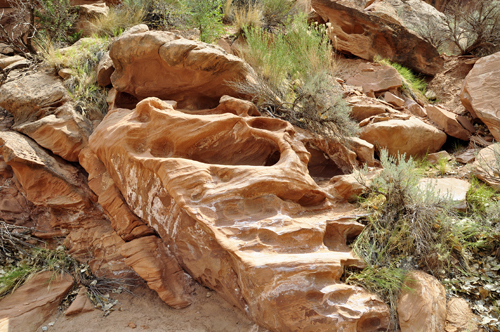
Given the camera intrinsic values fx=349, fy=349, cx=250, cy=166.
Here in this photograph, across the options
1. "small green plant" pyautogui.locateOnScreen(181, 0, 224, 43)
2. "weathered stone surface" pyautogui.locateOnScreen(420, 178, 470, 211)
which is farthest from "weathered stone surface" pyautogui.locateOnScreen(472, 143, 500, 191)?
"small green plant" pyautogui.locateOnScreen(181, 0, 224, 43)

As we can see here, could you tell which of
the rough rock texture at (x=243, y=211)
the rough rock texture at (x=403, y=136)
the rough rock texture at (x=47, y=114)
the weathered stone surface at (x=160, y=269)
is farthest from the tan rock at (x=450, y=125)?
the rough rock texture at (x=47, y=114)

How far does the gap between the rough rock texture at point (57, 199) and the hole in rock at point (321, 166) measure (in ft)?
9.45

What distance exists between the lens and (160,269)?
398 centimetres

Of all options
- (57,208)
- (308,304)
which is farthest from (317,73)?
(57,208)

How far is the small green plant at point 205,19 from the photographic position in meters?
6.86

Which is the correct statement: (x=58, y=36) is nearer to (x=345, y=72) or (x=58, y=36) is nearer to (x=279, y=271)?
(x=345, y=72)

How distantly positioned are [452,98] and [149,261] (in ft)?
22.5

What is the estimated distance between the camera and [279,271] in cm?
299

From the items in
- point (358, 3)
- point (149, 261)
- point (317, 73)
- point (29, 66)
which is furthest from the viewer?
point (358, 3)

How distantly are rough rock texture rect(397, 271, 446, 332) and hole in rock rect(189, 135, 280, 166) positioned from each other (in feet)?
7.03

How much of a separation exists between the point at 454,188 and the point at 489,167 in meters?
0.59

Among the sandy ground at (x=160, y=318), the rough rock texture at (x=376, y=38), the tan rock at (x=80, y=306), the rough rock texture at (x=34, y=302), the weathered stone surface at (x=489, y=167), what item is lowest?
the rough rock texture at (x=34, y=302)

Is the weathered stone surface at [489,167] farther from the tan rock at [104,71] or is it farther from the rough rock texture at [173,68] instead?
the tan rock at [104,71]

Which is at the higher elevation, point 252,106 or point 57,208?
point 252,106
